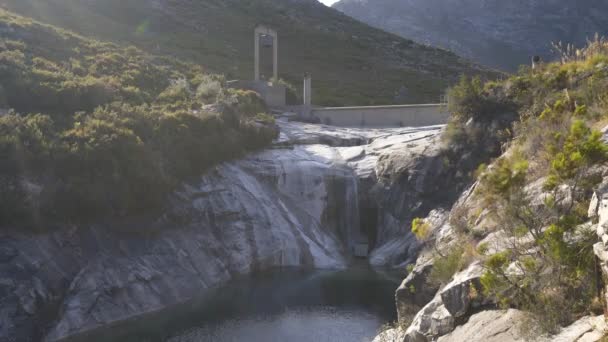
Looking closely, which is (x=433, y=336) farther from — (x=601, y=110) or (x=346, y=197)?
(x=346, y=197)

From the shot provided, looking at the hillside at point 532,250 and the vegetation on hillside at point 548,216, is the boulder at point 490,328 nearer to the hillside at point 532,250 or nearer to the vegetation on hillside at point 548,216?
the hillside at point 532,250

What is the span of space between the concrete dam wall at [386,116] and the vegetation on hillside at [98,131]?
245 inches

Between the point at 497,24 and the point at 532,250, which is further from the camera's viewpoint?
the point at 497,24

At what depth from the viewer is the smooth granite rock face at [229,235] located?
26328mm

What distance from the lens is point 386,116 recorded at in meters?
51.2

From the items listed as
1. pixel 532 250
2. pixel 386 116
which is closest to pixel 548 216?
pixel 532 250

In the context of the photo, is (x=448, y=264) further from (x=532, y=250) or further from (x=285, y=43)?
(x=285, y=43)

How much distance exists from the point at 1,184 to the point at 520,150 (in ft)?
68.3

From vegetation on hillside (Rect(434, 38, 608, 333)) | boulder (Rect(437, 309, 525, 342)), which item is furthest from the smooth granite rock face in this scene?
boulder (Rect(437, 309, 525, 342))

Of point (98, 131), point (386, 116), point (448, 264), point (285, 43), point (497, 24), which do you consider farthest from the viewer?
point (497, 24)

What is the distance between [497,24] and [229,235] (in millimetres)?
158713

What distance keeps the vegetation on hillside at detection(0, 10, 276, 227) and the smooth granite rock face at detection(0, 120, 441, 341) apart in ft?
3.90

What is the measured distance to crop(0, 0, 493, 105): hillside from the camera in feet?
255

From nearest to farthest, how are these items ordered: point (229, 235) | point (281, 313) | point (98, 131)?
point (281, 313) < point (98, 131) < point (229, 235)
